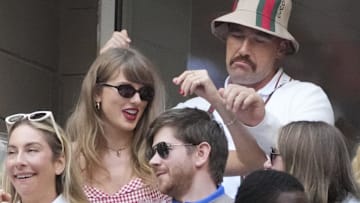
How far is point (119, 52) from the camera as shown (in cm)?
461

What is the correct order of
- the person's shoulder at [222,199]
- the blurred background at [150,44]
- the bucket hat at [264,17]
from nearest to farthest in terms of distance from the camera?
the person's shoulder at [222,199]
the bucket hat at [264,17]
the blurred background at [150,44]

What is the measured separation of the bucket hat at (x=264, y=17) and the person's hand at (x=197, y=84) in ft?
2.31

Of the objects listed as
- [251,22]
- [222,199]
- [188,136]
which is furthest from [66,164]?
[251,22]

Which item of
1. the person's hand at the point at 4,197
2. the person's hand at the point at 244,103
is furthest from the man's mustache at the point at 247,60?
the person's hand at the point at 4,197

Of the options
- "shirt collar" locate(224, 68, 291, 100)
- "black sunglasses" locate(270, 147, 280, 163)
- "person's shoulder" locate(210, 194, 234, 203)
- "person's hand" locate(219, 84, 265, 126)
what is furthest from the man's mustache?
"person's shoulder" locate(210, 194, 234, 203)

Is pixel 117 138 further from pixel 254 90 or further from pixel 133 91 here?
pixel 254 90

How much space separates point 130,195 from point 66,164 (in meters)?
0.34

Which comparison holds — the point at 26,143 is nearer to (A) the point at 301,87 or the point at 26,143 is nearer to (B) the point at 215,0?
(A) the point at 301,87

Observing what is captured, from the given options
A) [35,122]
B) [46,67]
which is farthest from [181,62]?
[35,122]

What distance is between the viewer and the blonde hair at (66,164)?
13.6 ft

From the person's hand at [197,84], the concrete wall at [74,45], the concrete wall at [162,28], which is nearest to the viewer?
the person's hand at [197,84]

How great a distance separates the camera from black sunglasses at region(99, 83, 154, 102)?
Result: 4469mm

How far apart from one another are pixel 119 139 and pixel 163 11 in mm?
2637

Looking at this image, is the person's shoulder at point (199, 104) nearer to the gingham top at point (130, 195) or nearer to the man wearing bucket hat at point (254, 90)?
the man wearing bucket hat at point (254, 90)
